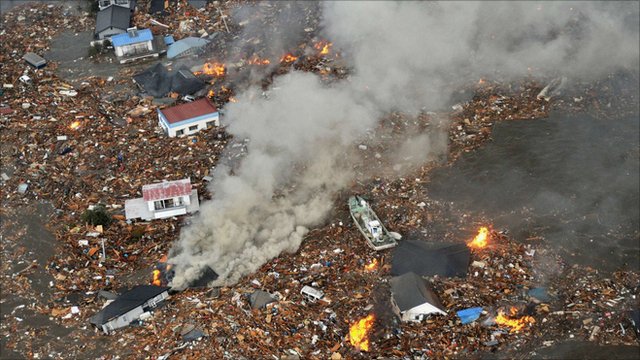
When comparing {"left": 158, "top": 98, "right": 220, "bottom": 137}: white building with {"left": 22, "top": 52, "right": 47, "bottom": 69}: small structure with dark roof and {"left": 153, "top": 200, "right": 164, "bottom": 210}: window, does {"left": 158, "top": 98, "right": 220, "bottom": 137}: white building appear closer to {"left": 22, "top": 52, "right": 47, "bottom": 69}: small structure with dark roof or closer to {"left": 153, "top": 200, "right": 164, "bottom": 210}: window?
{"left": 153, "top": 200, "right": 164, "bottom": 210}: window

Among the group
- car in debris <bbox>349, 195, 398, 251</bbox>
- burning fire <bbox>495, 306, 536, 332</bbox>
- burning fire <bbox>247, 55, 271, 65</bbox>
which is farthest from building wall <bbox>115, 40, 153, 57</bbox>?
burning fire <bbox>495, 306, 536, 332</bbox>

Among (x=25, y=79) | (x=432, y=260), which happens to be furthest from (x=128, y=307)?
(x=25, y=79)

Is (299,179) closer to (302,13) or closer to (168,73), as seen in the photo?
(168,73)

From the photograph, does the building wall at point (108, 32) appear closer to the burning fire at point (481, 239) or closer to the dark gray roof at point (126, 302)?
the dark gray roof at point (126, 302)

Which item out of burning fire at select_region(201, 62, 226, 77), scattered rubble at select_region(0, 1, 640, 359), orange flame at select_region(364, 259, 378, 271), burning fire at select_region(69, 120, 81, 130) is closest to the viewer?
scattered rubble at select_region(0, 1, 640, 359)

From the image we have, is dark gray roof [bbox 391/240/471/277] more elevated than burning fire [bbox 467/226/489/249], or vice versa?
burning fire [bbox 467/226/489/249]

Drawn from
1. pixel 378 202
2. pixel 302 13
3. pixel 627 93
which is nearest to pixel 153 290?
pixel 378 202

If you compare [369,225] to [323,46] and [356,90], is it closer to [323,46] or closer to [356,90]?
[356,90]
